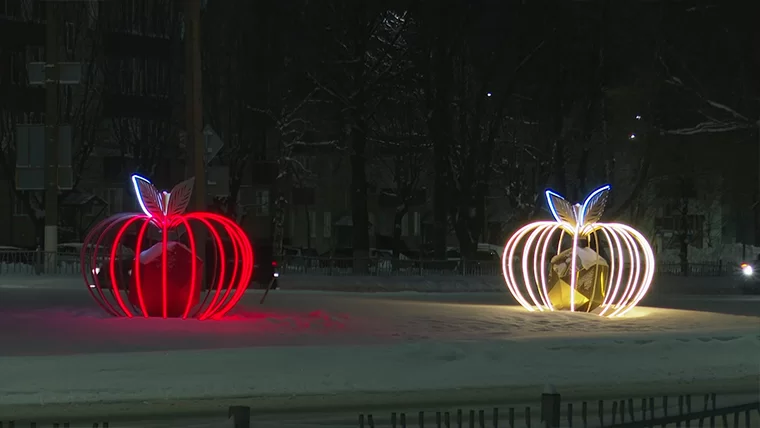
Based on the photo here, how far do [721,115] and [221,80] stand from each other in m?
27.3

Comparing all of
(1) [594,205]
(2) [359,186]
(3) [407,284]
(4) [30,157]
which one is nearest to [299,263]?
(2) [359,186]

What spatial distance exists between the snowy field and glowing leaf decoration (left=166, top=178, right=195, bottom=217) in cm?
222

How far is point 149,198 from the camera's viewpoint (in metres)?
19.6

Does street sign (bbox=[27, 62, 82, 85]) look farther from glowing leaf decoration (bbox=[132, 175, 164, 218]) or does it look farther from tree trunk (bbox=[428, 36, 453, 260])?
tree trunk (bbox=[428, 36, 453, 260])

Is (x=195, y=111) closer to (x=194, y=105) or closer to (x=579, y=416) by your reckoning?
(x=194, y=105)

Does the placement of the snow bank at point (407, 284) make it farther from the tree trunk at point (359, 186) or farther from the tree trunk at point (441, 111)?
the tree trunk at point (441, 111)

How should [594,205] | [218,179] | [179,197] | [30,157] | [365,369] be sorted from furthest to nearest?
[30,157]
[594,205]
[218,179]
[179,197]
[365,369]

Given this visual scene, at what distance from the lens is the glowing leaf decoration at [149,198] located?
19578mm

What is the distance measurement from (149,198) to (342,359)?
5917 millimetres

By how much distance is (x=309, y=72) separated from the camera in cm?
4306

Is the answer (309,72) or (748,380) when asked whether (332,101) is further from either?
(748,380)

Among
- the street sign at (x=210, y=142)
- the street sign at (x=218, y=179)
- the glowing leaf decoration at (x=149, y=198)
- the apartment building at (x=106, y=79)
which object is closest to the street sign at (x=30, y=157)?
the street sign at (x=218, y=179)

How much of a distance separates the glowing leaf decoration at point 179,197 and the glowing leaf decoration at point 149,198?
0.56ft

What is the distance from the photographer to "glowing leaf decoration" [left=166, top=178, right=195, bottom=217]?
64.8 ft
